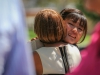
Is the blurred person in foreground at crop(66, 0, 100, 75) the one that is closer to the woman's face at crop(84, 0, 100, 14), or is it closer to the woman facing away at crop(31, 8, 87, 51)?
the woman's face at crop(84, 0, 100, 14)

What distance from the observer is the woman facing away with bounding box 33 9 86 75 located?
92.7 inches

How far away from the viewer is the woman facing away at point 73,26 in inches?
97.5

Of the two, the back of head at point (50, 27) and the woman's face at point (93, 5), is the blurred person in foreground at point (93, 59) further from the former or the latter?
the back of head at point (50, 27)

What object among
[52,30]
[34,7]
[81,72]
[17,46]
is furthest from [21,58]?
[34,7]

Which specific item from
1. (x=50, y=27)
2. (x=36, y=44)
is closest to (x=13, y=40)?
(x=50, y=27)

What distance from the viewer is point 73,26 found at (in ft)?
8.23

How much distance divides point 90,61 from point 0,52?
34 cm

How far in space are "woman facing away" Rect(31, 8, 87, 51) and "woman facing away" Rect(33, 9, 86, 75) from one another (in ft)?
0.25

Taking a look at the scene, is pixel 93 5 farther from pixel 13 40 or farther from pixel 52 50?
pixel 52 50

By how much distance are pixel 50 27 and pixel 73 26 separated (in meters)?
0.21

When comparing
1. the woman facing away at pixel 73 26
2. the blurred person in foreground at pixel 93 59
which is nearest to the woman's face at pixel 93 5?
the blurred person in foreground at pixel 93 59

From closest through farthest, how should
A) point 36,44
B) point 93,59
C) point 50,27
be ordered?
point 93,59 → point 50,27 → point 36,44

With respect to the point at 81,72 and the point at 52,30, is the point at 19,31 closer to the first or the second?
the point at 81,72

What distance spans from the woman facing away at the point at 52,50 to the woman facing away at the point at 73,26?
0.25ft
